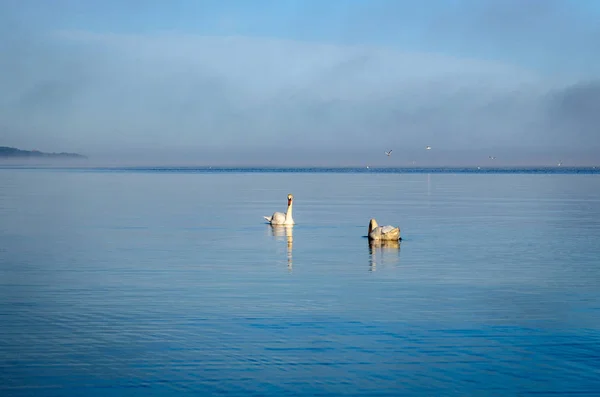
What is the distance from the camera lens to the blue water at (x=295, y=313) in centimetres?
1058

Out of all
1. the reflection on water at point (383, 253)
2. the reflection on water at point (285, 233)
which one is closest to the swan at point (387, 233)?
the reflection on water at point (383, 253)

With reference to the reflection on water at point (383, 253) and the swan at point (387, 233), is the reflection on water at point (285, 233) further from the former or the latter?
the swan at point (387, 233)

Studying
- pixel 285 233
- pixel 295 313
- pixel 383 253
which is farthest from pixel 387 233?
pixel 295 313

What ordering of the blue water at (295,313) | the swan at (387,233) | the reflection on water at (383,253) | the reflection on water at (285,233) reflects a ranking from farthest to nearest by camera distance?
the swan at (387,233) → the reflection on water at (285,233) → the reflection on water at (383,253) → the blue water at (295,313)

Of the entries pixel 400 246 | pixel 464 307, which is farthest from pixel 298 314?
pixel 400 246

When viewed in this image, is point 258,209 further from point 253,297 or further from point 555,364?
point 555,364

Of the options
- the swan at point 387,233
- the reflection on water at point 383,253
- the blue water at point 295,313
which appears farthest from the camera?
the swan at point 387,233

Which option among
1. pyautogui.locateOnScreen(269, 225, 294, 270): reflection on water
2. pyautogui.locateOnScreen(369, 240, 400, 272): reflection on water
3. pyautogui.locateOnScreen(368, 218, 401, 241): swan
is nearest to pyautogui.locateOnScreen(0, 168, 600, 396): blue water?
pyautogui.locateOnScreen(369, 240, 400, 272): reflection on water

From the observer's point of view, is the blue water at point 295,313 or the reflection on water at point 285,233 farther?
the reflection on water at point 285,233

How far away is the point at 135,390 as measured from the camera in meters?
10.0

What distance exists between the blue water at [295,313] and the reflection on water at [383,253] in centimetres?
8

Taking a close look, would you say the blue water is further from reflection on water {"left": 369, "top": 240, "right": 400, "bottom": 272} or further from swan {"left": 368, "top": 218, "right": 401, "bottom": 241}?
swan {"left": 368, "top": 218, "right": 401, "bottom": 241}

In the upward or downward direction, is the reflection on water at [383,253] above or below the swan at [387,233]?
below

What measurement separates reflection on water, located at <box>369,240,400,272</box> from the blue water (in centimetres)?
8
